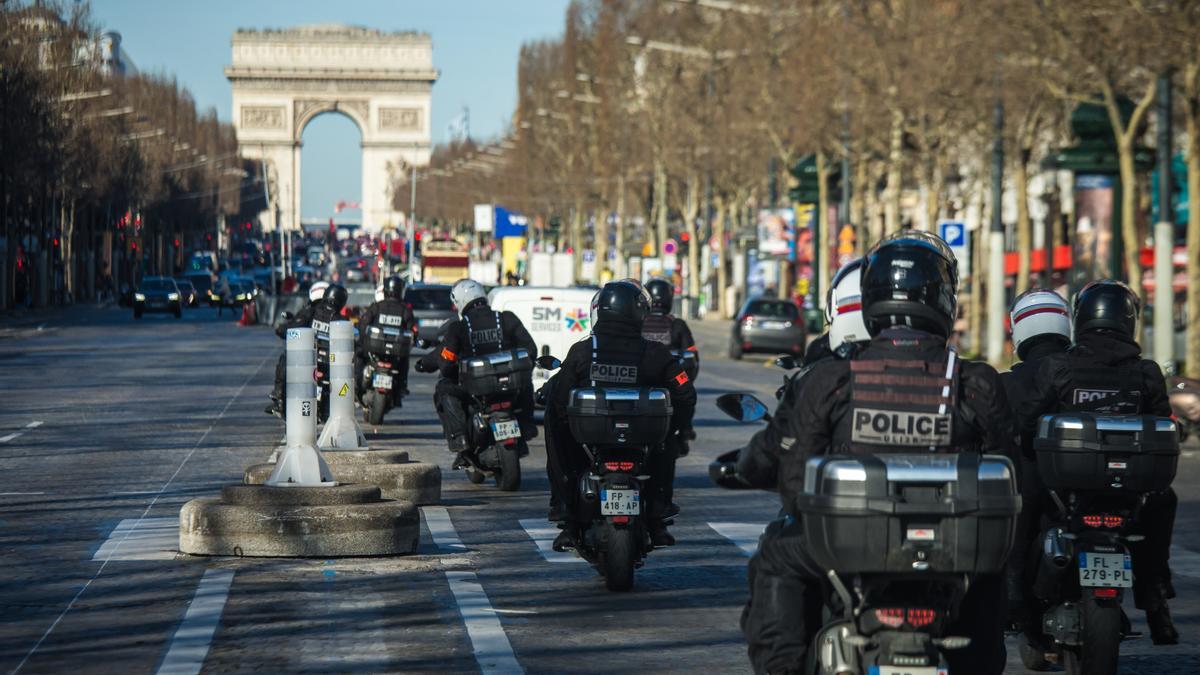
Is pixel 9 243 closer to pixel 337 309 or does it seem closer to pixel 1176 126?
pixel 1176 126

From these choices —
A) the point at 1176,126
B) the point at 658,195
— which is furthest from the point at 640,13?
the point at 1176,126

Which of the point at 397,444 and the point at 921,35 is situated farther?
the point at 921,35

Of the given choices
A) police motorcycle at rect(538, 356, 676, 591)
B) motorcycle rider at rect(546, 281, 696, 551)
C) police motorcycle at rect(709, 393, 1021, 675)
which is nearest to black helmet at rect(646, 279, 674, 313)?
motorcycle rider at rect(546, 281, 696, 551)

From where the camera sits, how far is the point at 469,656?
28.5 ft

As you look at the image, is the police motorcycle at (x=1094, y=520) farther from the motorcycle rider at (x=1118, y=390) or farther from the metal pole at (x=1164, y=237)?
the metal pole at (x=1164, y=237)

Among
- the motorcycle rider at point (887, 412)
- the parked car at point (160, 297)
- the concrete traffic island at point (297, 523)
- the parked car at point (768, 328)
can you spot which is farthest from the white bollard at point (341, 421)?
the parked car at point (160, 297)

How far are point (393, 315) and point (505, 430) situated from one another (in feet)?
23.9

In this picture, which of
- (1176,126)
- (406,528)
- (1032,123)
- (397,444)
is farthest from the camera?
(1032,123)

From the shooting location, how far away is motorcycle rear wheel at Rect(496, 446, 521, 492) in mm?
15844

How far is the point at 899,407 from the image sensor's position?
19.5 feet

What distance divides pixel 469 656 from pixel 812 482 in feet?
Result: 10.3

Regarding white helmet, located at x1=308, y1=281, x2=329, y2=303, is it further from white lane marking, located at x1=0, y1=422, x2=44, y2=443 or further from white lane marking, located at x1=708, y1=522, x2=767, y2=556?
white lane marking, located at x1=708, y1=522, x2=767, y2=556

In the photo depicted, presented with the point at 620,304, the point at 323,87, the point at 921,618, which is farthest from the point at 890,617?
the point at 323,87

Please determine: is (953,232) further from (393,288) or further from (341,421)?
(341,421)
